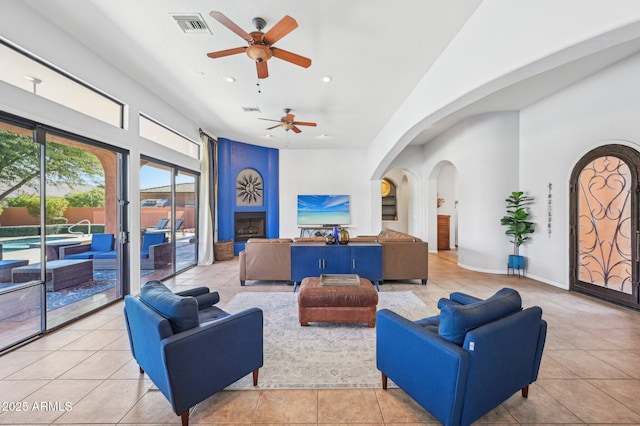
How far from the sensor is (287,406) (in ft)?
6.23

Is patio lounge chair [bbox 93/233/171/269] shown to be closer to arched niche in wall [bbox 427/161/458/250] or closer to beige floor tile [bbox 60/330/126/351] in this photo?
beige floor tile [bbox 60/330/126/351]

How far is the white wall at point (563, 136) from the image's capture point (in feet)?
11.8

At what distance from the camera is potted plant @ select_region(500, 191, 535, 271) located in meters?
5.09

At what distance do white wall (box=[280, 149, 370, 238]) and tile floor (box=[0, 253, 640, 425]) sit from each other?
18.7 feet

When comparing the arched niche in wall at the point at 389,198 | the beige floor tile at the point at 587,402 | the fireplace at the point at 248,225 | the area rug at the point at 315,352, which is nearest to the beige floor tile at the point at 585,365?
the beige floor tile at the point at 587,402

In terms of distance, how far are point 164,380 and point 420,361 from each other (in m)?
1.63

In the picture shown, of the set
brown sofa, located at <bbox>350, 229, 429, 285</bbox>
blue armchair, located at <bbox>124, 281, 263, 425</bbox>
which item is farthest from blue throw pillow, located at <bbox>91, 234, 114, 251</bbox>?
brown sofa, located at <bbox>350, 229, 429, 285</bbox>

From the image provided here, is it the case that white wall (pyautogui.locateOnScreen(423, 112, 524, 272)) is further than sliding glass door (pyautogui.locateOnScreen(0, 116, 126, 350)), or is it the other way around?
white wall (pyautogui.locateOnScreen(423, 112, 524, 272))

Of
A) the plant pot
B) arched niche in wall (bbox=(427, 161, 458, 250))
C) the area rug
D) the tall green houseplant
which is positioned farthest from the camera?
arched niche in wall (bbox=(427, 161, 458, 250))

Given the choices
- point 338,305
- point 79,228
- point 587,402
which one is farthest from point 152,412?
point 587,402

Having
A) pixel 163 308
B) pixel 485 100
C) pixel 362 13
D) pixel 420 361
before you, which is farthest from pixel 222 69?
pixel 485 100

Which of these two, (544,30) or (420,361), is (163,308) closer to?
(420,361)

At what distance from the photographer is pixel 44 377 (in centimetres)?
224

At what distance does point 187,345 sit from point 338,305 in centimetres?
180
